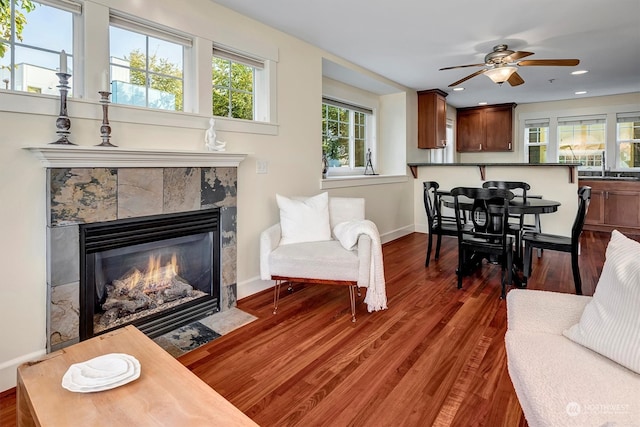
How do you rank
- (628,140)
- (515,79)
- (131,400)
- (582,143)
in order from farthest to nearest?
(582,143) → (628,140) → (515,79) → (131,400)

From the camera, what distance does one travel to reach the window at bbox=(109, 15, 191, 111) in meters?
2.32

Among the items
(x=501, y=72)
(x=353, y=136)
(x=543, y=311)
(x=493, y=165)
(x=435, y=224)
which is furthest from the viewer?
(x=353, y=136)

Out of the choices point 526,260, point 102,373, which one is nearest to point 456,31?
point 526,260

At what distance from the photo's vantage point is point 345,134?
Answer: 5.19 metres

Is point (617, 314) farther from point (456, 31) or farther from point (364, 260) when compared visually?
point (456, 31)

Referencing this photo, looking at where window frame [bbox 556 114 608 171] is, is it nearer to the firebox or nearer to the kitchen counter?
the kitchen counter

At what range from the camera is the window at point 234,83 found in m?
2.92

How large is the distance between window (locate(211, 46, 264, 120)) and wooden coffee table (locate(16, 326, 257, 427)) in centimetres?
211

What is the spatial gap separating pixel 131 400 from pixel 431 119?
556 cm

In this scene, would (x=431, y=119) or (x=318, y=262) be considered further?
(x=431, y=119)

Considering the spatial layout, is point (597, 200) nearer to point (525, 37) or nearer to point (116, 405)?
point (525, 37)

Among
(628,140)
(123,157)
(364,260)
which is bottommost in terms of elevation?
(364,260)

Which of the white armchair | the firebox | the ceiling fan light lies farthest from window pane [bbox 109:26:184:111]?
the ceiling fan light

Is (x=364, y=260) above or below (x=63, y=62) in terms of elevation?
below
